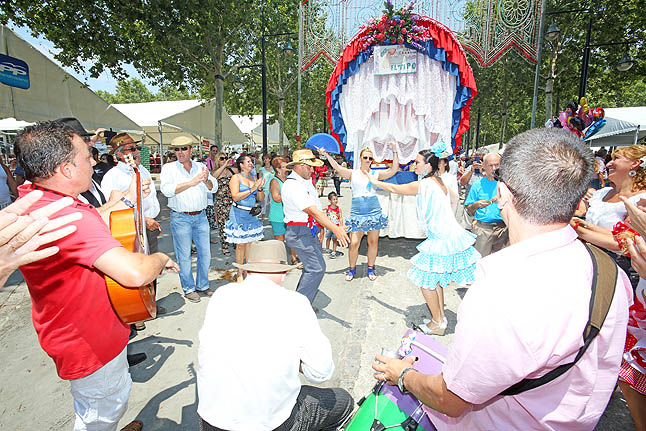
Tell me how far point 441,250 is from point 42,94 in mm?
7488

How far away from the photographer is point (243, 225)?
518 centimetres

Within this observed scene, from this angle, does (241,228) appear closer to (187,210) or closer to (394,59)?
(187,210)

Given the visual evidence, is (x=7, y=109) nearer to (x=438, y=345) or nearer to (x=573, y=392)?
(x=438, y=345)

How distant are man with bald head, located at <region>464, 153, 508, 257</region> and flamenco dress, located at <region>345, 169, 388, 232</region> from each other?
4.33 ft

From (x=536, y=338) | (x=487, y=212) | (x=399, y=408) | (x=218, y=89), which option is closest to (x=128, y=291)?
(x=399, y=408)

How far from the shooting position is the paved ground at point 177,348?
8.41 feet

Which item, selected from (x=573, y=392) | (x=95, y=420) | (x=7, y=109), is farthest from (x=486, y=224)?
(x=7, y=109)

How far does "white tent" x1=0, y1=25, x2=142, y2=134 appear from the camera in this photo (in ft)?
17.1

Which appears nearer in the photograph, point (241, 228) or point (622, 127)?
point (241, 228)

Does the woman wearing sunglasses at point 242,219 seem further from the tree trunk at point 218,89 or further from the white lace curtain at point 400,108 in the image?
the tree trunk at point 218,89

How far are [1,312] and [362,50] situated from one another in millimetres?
6666

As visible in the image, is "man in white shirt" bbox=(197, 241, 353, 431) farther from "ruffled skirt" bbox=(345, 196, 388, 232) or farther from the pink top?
"ruffled skirt" bbox=(345, 196, 388, 232)

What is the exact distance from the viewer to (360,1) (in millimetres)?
6480

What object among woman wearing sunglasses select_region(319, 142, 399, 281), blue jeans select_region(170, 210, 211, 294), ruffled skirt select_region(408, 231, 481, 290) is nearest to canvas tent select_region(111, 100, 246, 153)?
blue jeans select_region(170, 210, 211, 294)
